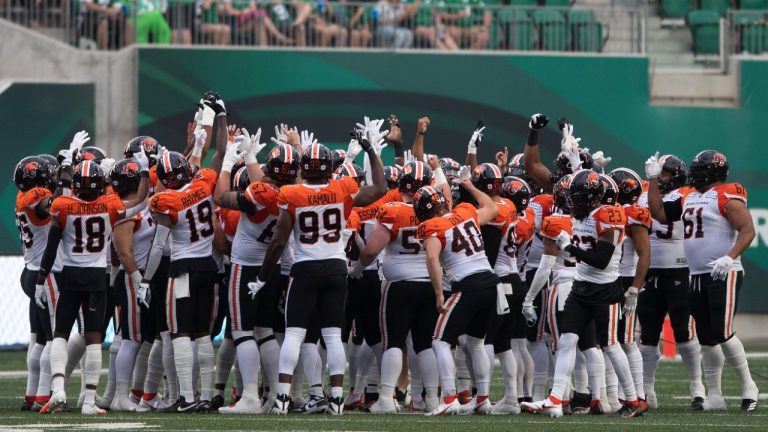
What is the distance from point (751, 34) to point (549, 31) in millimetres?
3169

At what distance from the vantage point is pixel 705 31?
2280 cm

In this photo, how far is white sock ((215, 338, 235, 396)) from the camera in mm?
12109

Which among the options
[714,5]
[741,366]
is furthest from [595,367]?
[714,5]

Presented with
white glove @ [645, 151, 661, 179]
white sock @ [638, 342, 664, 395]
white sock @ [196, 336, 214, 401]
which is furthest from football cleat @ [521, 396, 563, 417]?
white sock @ [196, 336, 214, 401]

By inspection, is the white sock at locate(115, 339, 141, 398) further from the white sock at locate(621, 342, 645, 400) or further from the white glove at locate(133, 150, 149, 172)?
the white sock at locate(621, 342, 645, 400)

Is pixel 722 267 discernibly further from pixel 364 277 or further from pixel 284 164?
pixel 284 164

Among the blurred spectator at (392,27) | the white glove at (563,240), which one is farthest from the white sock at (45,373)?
the blurred spectator at (392,27)

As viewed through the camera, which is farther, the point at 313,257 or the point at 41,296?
the point at 41,296

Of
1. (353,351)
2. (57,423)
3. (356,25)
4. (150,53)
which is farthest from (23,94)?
(57,423)

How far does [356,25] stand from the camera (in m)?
21.0

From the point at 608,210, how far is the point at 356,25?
10375mm

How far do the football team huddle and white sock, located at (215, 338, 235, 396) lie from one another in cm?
2

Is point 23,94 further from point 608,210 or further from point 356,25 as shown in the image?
point 608,210

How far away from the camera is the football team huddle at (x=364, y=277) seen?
11250 mm
